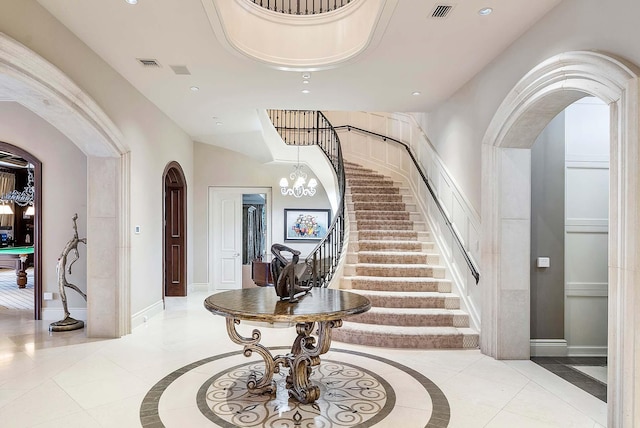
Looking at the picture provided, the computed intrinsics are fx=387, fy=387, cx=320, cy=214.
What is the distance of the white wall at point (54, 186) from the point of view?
586cm

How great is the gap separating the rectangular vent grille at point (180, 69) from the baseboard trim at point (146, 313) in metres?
3.29

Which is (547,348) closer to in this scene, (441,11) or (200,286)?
(441,11)

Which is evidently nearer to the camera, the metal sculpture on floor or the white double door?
the metal sculpture on floor

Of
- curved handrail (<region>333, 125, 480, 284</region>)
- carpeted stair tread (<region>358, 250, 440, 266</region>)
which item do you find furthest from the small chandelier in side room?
carpeted stair tread (<region>358, 250, 440, 266</region>)

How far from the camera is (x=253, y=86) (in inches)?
202

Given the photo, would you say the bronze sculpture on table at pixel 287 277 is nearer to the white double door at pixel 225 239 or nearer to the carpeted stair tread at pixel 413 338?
the carpeted stair tread at pixel 413 338

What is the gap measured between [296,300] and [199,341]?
2214mm

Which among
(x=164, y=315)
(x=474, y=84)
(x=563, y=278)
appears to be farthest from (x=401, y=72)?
(x=164, y=315)

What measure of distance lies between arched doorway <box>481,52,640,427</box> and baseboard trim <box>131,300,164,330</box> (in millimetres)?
4522

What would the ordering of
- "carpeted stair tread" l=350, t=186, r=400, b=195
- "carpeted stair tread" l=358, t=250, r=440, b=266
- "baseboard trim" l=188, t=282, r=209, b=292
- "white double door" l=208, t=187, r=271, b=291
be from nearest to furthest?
"carpeted stair tread" l=358, t=250, r=440, b=266
"carpeted stair tread" l=350, t=186, r=400, b=195
"baseboard trim" l=188, t=282, r=209, b=292
"white double door" l=208, t=187, r=271, b=291

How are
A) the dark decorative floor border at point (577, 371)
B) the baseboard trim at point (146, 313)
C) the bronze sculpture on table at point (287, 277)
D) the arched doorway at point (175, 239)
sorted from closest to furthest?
the bronze sculpture on table at point (287, 277) → the dark decorative floor border at point (577, 371) → the baseboard trim at point (146, 313) → the arched doorway at point (175, 239)

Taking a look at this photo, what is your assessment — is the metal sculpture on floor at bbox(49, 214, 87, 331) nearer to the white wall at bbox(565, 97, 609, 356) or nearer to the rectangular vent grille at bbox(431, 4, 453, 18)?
the rectangular vent grille at bbox(431, 4, 453, 18)

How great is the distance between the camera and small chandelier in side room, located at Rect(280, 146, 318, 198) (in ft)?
26.3

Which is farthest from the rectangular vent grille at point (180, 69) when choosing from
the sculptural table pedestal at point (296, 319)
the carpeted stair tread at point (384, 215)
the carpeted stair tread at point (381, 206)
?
the carpeted stair tread at point (381, 206)
